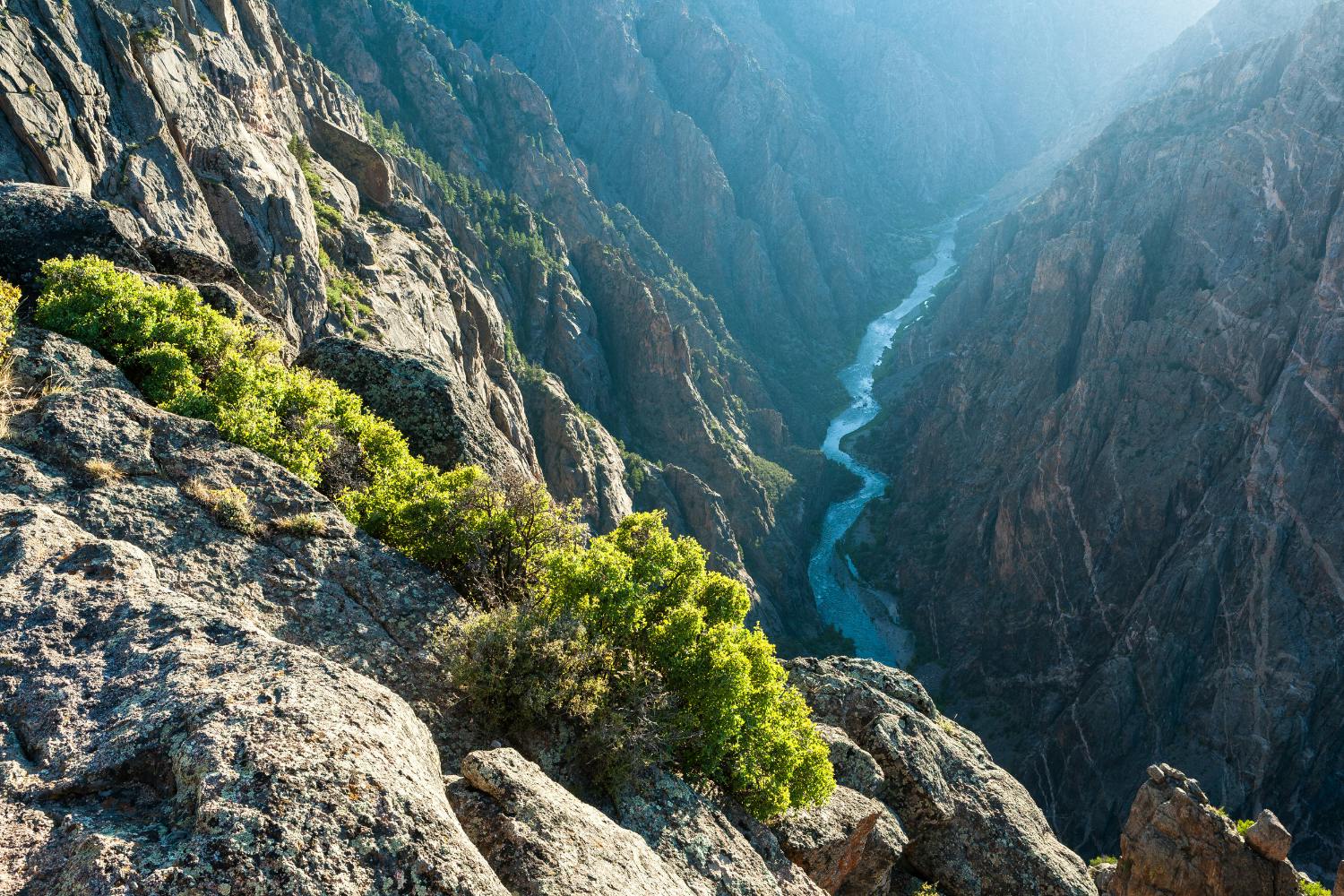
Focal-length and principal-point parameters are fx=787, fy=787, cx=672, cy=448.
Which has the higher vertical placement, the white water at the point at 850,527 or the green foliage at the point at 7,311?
the white water at the point at 850,527

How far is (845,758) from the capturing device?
1855cm

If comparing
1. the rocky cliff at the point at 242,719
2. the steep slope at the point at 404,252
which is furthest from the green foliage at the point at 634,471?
the rocky cliff at the point at 242,719

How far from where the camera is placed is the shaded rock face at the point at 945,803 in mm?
19156

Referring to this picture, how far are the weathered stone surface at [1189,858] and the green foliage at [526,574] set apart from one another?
1628 cm

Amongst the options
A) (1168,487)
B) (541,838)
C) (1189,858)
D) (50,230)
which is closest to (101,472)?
(541,838)

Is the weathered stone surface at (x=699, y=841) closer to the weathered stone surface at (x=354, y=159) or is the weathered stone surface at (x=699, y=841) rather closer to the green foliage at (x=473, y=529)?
the green foliage at (x=473, y=529)

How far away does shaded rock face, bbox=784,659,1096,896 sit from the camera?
19156mm

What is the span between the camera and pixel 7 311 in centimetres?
1355

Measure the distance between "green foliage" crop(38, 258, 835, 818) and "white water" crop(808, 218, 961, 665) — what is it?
73154 millimetres

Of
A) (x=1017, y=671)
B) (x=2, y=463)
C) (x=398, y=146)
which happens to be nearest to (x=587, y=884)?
(x=2, y=463)

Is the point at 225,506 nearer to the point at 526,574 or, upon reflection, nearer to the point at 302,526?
the point at 302,526

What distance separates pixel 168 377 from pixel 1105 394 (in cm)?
8913

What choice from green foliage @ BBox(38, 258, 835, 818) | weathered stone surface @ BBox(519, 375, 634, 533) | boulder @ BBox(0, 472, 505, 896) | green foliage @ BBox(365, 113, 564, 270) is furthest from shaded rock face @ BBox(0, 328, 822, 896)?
green foliage @ BBox(365, 113, 564, 270)

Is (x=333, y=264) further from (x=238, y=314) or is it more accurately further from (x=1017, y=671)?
(x=1017, y=671)
